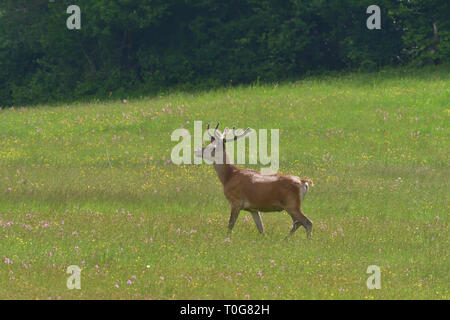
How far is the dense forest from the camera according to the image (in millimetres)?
37906

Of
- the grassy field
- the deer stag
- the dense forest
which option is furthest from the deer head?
the dense forest

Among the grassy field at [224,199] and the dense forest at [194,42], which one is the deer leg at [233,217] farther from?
the dense forest at [194,42]

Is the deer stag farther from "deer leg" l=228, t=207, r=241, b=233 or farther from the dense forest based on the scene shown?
the dense forest

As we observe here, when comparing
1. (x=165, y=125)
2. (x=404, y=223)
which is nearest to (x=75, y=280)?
(x=404, y=223)

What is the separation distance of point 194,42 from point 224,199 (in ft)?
84.6

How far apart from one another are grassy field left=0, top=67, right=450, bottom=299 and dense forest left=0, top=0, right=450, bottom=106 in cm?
600

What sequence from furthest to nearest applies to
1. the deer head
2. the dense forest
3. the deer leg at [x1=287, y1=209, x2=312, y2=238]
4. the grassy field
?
the dense forest
the deer head
the deer leg at [x1=287, y1=209, x2=312, y2=238]
the grassy field

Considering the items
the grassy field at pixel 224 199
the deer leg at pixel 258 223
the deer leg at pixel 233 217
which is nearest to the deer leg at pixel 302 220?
the grassy field at pixel 224 199

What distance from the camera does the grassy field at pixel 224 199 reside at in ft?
35.1

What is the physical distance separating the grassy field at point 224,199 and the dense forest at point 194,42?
6005 mm

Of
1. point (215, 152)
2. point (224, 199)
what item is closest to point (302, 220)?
point (215, 152)

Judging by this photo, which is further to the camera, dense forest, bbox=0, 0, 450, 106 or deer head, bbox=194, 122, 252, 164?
dense forest, bbox=0, 0, 450, 106

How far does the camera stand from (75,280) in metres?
10.4

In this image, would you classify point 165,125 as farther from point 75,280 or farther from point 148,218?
point 75,280
